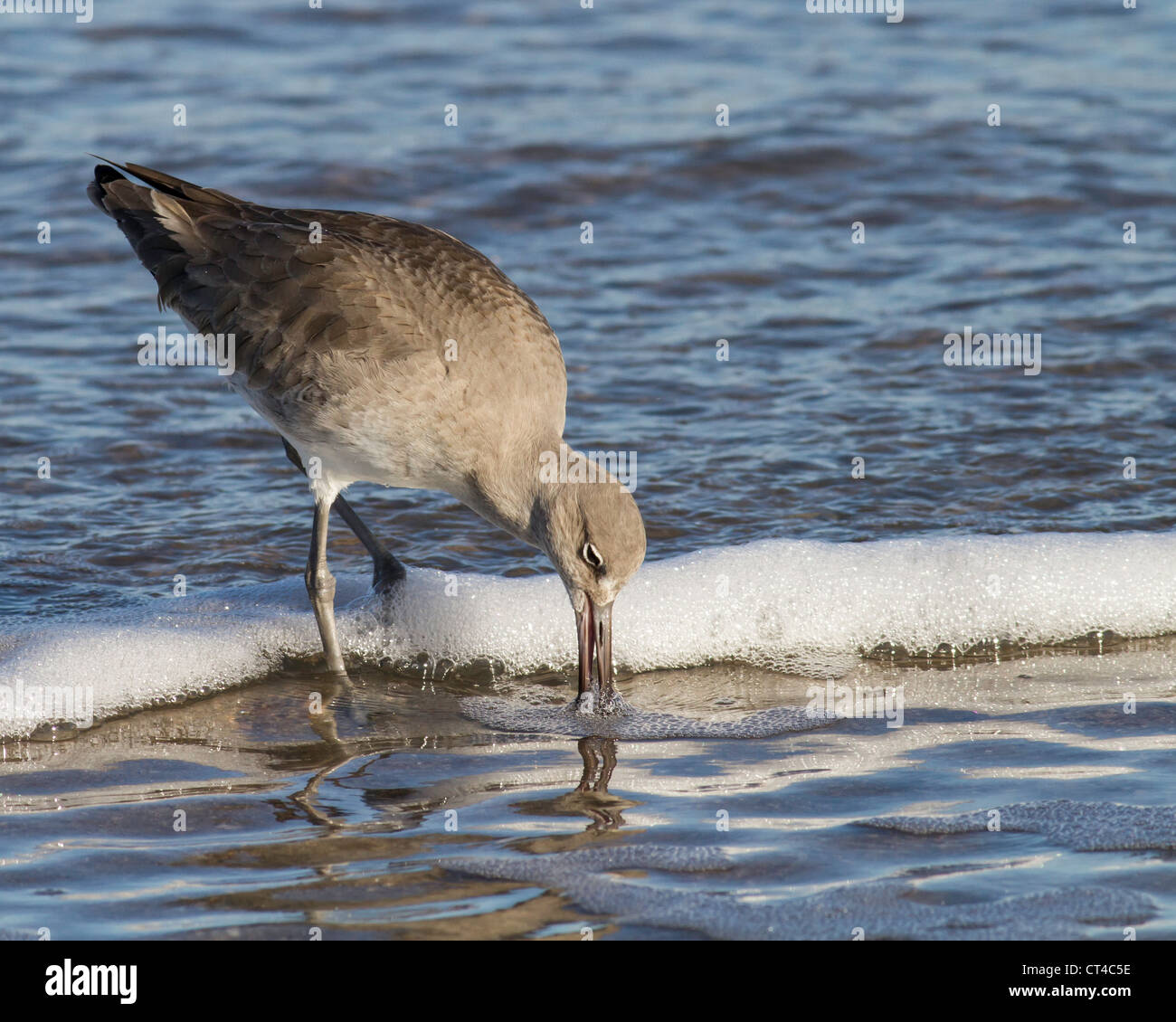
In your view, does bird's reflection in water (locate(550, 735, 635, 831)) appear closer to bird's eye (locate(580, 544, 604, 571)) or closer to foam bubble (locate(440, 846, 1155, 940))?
foam bubble (locate(440, 846, 1155, 940))

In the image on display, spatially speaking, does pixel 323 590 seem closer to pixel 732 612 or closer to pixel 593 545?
pixel 593 545

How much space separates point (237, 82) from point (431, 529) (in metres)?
6.45

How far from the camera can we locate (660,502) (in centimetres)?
694

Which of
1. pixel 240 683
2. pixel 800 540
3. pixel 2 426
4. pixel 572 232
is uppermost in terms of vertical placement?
pixel 572 232

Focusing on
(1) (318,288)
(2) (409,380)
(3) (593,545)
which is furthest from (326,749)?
(1) (318,288)

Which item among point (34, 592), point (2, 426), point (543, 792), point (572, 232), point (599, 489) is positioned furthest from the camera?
point (572, 232)

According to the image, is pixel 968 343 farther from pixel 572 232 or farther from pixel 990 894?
pixel 990 894

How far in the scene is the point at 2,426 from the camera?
7.55 metres

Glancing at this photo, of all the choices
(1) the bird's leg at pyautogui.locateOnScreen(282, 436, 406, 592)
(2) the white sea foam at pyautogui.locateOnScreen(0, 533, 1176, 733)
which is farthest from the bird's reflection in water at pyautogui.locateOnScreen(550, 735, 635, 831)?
(1) the bird's leg at pyautogui.locateOnScreen(282, 436, 406, 592)

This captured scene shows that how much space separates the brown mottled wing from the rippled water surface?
97 centimetres

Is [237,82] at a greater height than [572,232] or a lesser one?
greater

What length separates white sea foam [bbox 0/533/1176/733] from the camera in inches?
227

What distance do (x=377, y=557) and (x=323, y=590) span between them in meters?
0.44
